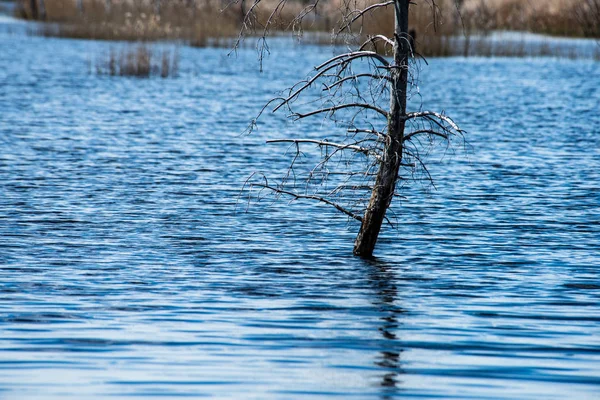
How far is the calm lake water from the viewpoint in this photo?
7383 mm

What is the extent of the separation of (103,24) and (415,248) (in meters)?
41.3

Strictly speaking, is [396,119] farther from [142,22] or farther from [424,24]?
[142,22]

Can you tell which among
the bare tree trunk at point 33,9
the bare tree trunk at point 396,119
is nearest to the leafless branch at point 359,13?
the bare tree trunk at point 396,119

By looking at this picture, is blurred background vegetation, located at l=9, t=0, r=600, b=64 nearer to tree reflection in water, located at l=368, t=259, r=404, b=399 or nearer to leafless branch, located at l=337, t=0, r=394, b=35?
leafless branch, located at l=337, t=0, r=394, b=35

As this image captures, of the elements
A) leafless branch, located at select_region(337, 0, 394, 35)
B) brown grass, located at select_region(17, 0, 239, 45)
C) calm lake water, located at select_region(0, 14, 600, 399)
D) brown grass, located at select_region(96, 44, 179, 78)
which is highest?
leafless branch, located at select_region(337, 0, 394, 35)

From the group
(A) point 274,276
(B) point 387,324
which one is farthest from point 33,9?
(B) point 387,324

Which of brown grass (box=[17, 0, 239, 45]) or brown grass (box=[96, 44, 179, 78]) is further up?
brown grass (box=[17, 0, 239, 45])

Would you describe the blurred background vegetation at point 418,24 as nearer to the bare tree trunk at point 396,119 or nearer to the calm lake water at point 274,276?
the calm lake water at point 274,276

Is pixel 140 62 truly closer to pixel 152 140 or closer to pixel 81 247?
pixel 152 140

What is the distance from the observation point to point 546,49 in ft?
148

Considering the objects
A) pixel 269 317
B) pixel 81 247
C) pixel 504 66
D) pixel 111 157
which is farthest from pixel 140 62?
pixel 269 317

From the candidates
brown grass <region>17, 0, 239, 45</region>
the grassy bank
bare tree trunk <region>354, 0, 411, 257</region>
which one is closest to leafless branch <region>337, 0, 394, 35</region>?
bare tree trunk <region>354, 0, 411, 257</region>

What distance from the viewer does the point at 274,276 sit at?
10.6 metres

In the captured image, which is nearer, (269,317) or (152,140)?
(269,317)
